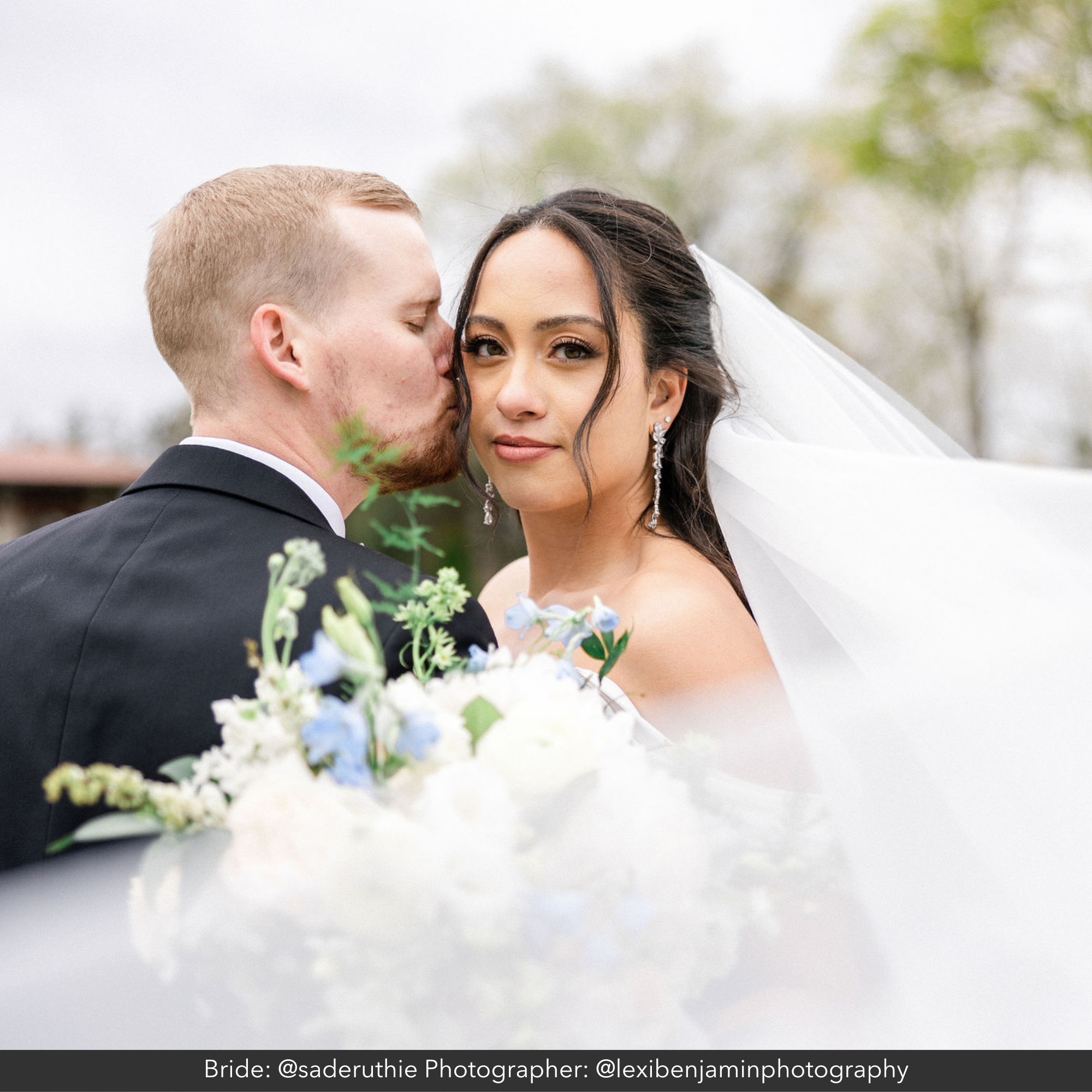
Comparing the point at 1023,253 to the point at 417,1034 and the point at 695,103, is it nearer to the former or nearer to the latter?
the point at 695,103

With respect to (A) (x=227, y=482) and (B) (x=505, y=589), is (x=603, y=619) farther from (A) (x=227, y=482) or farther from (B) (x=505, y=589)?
(B) (x=505, y=589)

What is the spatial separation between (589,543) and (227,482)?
135 cm

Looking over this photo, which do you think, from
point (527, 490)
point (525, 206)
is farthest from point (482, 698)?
point (525, 206)

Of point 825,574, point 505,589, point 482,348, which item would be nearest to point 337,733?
point 825,574

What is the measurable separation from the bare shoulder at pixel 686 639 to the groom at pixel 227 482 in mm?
780

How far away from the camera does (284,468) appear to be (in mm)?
2566

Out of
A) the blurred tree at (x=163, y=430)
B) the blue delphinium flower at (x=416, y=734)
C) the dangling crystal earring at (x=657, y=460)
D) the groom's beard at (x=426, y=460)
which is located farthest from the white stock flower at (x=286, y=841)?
the blurred tree at (x=163, y=430)

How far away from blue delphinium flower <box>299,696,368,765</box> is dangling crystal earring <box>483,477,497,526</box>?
233 cm

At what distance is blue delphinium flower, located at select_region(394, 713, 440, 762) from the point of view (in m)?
1.33

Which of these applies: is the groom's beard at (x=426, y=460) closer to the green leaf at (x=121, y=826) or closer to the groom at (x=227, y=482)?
the groom at (x=227, y=482)

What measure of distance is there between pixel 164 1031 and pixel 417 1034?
0.46 metres

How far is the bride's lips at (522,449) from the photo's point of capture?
10.3 ft

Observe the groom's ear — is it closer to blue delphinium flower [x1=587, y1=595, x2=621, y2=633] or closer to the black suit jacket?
the black suit jacket

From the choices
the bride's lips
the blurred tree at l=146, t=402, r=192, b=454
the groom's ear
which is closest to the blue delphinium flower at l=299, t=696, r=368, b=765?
the groom's ear
